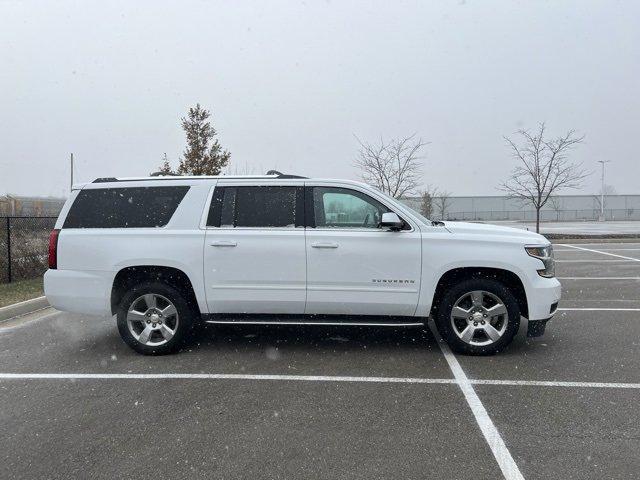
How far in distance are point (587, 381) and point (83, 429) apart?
13.7 feet

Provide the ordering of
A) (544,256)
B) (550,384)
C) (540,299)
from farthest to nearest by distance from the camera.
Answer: (544,256) → (540,299) → (550,384)

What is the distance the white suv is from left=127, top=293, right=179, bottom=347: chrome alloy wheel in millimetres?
13

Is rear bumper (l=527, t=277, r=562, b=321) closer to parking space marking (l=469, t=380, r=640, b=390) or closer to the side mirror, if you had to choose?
parking space marking (l=469, t=380, r=640, b=390)

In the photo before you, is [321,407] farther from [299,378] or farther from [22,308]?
[22,308]

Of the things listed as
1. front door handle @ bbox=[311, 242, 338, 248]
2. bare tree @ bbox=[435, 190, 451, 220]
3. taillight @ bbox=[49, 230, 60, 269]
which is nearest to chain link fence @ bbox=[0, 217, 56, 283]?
taillight @ bbox=[49, 230, 60, 269]

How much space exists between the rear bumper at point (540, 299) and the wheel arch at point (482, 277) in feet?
0.24

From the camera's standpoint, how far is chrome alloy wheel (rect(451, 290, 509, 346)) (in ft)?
17.0

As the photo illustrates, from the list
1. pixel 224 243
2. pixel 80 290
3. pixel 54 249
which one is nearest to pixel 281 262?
pixel 224 243

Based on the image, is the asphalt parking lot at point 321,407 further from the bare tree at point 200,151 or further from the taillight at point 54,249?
the bare tree at point 200,151

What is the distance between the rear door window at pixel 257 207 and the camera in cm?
537

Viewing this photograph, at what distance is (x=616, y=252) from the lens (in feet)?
57.5

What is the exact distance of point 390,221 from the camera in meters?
5.02

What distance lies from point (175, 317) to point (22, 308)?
378 centimetres

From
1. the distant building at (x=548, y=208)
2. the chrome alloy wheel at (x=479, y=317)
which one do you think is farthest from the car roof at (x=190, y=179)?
the distant building at (x=548, y=208)
